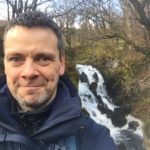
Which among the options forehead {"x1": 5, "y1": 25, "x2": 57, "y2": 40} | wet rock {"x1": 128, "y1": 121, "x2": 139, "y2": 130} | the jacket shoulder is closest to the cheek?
forehead {"x1": 5, "y1": 25, "x2": 57, "y2": 40}

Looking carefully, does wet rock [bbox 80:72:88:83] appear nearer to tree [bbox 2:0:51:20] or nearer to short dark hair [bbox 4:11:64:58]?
tree [bbox 2:0:51:20]

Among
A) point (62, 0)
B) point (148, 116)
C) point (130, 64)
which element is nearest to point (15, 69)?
point (148, 116)

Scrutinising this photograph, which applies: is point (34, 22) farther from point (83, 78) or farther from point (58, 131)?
point (83, 78)

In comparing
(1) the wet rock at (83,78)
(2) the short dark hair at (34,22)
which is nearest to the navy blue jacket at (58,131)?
(2) the short dark hair at (34,22)

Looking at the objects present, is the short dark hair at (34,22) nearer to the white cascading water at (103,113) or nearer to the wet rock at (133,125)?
the white cascading water at (103,113)

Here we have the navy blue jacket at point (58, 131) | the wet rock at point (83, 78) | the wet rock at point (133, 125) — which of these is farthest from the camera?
the wet rock at point (83, 78)

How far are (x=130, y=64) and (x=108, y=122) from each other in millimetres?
2483

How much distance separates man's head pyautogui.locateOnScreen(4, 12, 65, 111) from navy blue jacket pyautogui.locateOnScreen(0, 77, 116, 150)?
62 millimetres

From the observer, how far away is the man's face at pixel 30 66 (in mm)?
1246

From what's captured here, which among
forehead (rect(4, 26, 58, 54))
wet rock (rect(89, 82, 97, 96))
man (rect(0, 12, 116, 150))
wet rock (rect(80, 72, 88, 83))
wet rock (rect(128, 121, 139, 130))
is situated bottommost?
wet rock (rect(128, 121, 139, 130))

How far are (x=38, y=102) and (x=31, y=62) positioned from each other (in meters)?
0.13

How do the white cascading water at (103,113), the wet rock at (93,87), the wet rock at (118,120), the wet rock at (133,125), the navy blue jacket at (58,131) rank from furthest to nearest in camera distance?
the wet rock at (93,87) → the wet rock at (118,120) → the wet rock at (133,125) → the white cascading water at (103,113) → the navy blue jacket at (58,131)

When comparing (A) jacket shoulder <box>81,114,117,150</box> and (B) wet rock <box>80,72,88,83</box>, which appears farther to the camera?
(B) wet rock <box>80,72,88,83</box>

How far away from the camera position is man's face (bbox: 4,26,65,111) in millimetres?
1246
